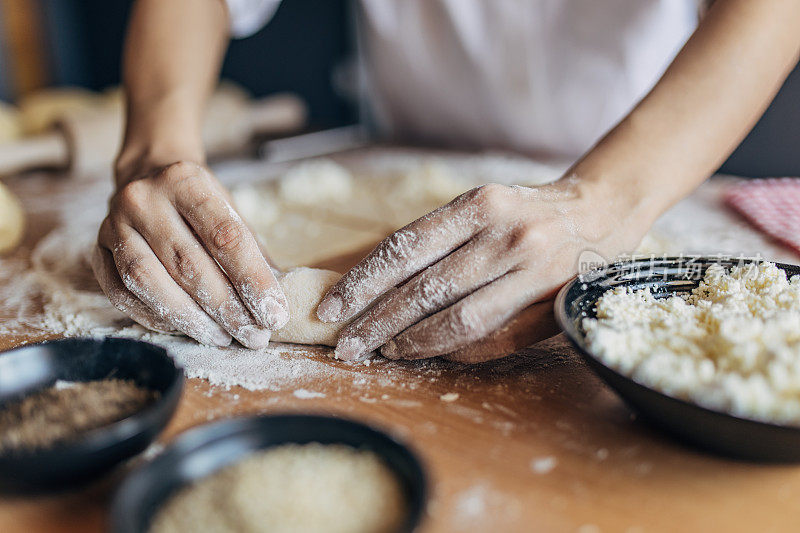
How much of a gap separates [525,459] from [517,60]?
1.52 metres

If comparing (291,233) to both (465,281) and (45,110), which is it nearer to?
(465,281)

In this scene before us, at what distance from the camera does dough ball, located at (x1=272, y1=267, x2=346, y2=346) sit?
3.08 feet

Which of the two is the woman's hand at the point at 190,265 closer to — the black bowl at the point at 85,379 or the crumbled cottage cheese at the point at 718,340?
the black bowl at the point at 85,379

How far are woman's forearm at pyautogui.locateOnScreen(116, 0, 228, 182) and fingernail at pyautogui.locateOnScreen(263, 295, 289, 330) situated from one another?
0.46 meters

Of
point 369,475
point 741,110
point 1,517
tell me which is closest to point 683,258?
point 741,110

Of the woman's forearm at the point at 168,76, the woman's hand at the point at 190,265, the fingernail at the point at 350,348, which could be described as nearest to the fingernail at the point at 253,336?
the woman's hand at the point at 190,265

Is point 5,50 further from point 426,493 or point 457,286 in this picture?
point 426,493

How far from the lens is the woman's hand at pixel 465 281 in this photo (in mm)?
827

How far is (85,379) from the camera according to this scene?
2.40 ft

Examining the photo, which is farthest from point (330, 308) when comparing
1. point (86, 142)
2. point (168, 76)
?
point (86, 142)

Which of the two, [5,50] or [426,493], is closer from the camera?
[426,493]

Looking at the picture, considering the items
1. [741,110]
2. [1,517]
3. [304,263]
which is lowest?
[304,263]

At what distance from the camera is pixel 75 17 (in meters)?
4.64

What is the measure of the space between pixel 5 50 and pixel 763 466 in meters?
5.07
